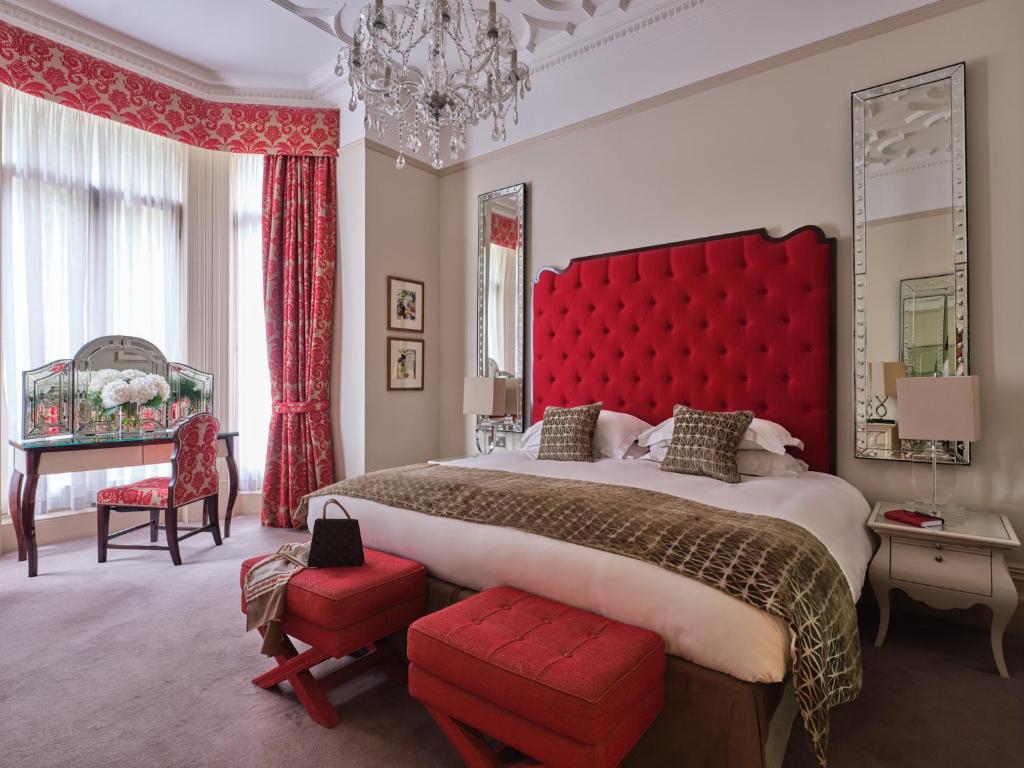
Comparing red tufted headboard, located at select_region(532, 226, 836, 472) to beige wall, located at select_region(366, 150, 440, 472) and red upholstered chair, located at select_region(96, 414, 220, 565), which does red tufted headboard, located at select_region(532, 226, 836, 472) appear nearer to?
beige wall, located at select_region(366, 150, 440, 472)

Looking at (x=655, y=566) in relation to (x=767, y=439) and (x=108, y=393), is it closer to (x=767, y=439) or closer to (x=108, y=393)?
(x=767, y=439)

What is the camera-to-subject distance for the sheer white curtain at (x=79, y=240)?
3.83 metres

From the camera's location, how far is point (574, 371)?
411 centimetres

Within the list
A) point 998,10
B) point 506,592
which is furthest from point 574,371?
point 998,10

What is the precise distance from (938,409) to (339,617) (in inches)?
102

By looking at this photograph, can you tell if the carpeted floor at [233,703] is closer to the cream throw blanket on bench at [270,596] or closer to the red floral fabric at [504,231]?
the cream throw blanket on bench at [270,596]

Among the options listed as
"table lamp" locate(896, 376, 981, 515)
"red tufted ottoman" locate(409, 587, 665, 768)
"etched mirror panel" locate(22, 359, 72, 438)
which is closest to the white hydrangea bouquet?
"etched mirror panel" locate(22, 359, 72, 438)

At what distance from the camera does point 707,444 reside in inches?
113

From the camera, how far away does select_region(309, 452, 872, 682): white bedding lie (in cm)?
156

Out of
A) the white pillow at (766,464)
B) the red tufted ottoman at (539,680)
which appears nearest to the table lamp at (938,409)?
the white pillow at (766,464)

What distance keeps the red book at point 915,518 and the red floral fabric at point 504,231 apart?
306cm

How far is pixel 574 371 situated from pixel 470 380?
2.53ft

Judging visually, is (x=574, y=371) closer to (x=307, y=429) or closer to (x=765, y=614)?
(x=307, y=429)

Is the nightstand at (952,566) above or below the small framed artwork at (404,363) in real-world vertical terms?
below
